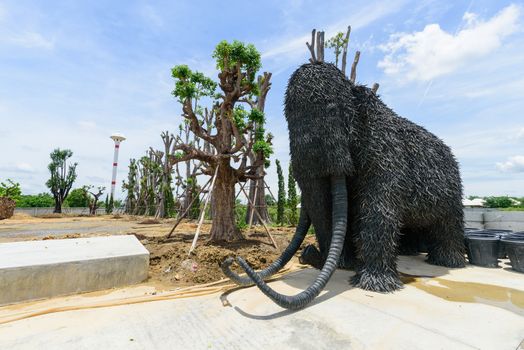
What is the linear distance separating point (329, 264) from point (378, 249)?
73 cm

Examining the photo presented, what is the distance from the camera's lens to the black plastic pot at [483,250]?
4648mm

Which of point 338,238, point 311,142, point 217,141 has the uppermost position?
point 217,141

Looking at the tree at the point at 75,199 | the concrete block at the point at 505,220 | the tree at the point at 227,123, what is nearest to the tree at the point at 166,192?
the tree at the point at 227,123

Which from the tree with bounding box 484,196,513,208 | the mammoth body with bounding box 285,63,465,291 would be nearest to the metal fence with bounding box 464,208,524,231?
the mammoth body with bounding box 285,63,465,291

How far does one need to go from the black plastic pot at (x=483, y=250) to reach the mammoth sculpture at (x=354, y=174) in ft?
4.55

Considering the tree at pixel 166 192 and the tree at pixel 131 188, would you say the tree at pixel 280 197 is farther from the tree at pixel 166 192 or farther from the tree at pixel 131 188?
the tree at pixel 131 188

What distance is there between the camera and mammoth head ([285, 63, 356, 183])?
10.6ft

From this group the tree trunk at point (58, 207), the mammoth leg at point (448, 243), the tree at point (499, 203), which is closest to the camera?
the mammoth leg at point (448, 243)

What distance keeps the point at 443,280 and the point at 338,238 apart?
189 cm

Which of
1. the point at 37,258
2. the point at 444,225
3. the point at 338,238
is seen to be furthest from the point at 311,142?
the point at 37,258

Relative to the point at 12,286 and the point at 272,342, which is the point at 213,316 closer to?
the point at 272,342

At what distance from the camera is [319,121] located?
3.23 m

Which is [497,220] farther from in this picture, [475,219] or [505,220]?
[475,219]

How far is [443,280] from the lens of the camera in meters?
3.80
